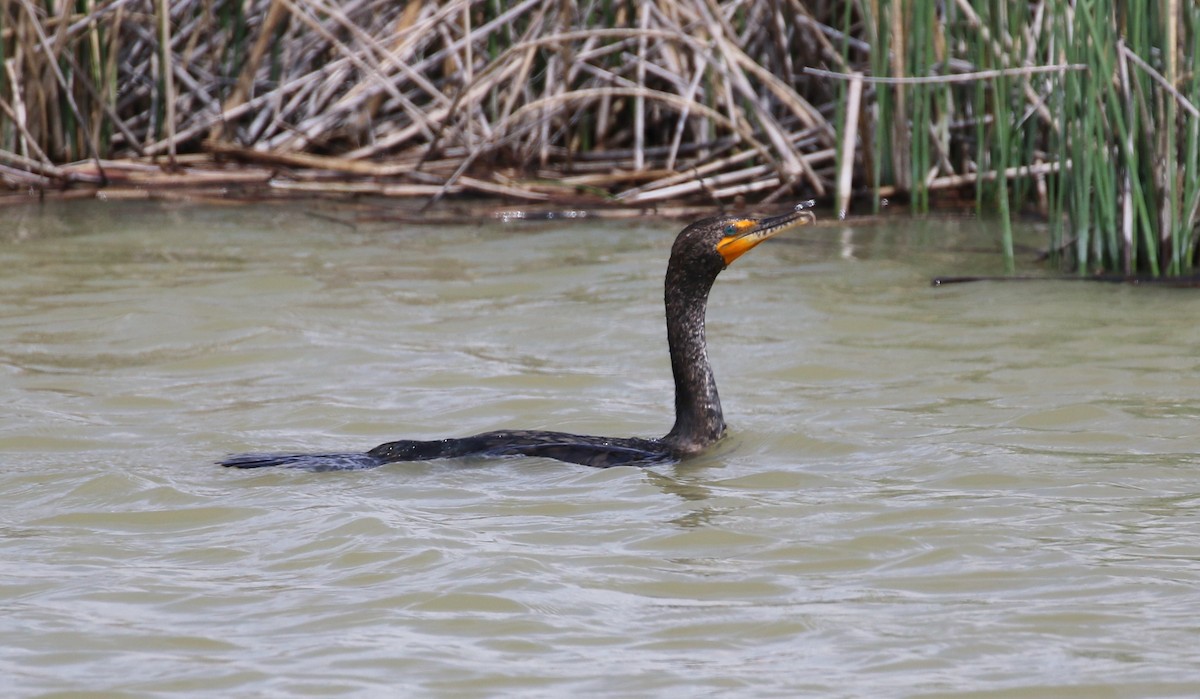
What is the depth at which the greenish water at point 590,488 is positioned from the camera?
3.39 meters

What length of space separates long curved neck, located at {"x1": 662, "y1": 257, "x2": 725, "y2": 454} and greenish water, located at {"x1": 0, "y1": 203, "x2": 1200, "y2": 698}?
0.35 feet

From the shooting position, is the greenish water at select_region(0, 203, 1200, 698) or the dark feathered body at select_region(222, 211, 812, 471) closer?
the greenish water at select_region(0, 203, 1200, 698)

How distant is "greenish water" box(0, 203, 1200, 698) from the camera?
3387 millimetres

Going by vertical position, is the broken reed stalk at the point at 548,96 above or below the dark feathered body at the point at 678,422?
above

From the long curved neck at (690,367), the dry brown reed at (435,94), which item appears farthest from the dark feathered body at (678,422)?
the dry brown reed at (435,94)

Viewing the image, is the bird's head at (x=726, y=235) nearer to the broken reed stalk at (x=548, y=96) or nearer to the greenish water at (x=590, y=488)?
the greenish water at (x=590, y=488)

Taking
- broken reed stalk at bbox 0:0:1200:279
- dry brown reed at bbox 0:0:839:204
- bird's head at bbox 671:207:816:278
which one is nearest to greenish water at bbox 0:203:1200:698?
bird's head at bbox 671:207:816:278

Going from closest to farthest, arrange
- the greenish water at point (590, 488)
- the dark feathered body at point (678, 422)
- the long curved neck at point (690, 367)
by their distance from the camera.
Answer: the greenish water at point (590, 488), the dark feathered body at point (678, 422), the long curved neck at point (690, 367)

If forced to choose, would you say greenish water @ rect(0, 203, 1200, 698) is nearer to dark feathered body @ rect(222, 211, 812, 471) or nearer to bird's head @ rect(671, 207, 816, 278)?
dark feathered body @ rect(222, 211, 812, 471)

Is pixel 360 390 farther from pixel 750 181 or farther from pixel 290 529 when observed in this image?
pixel 750 181

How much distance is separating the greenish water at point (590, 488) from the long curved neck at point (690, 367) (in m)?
0.11

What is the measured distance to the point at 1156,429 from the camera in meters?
5.15

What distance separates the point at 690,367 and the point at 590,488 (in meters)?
0.71

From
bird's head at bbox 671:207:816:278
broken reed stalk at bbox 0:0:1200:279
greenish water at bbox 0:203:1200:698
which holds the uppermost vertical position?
broken reed stalk at bbox 0:0:1200:279
